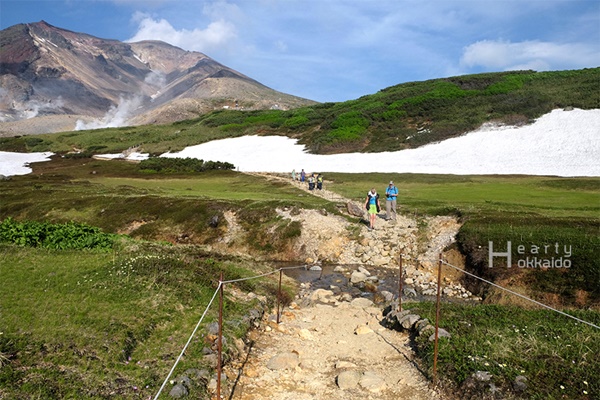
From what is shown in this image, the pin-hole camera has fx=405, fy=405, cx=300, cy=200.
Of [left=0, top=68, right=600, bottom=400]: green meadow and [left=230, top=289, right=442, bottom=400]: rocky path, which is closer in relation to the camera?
[left=0, top=68, right=600, bottom=400]: green meadow

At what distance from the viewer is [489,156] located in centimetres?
7244

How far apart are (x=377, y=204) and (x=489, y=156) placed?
167 ft

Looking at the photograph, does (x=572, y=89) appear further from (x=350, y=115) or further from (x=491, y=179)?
(x=491, y=179)

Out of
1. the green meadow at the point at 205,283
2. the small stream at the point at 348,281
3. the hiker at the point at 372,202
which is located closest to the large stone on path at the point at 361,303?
the small stream at the point at 348,281

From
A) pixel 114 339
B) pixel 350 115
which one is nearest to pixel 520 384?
pixel 114 339

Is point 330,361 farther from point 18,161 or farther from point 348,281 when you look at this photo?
point 18,161

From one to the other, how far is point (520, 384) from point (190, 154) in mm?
100422

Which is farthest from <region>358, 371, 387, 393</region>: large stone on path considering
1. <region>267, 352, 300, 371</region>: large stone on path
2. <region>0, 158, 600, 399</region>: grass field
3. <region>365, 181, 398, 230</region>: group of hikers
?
<region>365, 181, 398, 230</region>: group of hikers

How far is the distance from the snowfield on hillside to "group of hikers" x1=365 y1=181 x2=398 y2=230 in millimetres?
36430

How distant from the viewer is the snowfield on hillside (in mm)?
63938

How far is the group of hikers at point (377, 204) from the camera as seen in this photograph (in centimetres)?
3056

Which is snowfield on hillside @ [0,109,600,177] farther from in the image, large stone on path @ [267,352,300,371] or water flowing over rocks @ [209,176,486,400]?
large stone on path @ [267,352,300,371]

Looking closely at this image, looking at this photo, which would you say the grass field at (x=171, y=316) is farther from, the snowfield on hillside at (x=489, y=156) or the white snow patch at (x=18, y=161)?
the white snow patch at (x=18, y=161)

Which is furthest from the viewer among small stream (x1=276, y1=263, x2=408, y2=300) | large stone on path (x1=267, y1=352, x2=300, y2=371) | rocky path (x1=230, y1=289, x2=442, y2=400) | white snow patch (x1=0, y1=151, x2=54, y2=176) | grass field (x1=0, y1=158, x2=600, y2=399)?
white snow patch (x1=0, y1=151, x2=54, y2=176)
